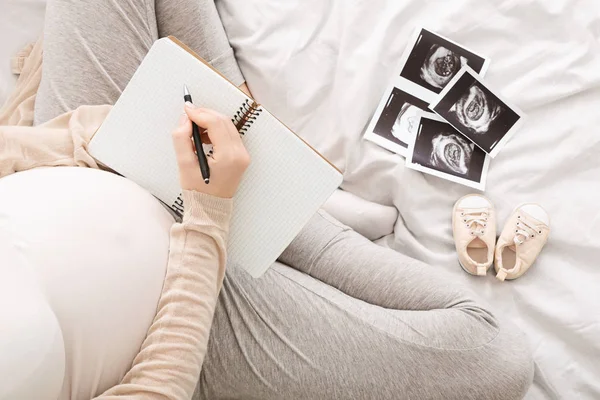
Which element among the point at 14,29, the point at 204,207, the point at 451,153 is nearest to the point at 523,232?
the point at 451,153

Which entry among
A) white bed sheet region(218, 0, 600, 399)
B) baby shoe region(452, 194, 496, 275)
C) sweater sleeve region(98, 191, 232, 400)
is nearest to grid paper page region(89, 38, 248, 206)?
sweater sleeve region(98, 191, 232, 400)

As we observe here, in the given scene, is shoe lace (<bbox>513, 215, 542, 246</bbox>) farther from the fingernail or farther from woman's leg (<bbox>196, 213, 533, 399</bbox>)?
the fingernail

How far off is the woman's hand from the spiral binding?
1.0 inches

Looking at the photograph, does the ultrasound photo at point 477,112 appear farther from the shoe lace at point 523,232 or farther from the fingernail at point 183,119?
the fingernail at point 183,119

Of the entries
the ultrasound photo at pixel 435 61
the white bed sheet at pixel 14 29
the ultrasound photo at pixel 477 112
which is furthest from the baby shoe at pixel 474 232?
the white bed sheet at pixel 14 29

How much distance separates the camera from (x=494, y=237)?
1116 millimetres

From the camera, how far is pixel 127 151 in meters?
0.86

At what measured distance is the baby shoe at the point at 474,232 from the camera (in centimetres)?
109

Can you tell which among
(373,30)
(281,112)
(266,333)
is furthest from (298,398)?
(373,30)

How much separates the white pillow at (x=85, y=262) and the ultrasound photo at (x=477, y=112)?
2.28 feet

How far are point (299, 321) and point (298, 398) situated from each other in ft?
0.41

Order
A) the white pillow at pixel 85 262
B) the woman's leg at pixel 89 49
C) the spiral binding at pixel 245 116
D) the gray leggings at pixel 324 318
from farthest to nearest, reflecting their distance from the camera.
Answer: the woman's leg at pixel 89 49 → the gray leggings at pixel 324 318 → the spiral binding at pixel 245 116 → the white pillow at pixel 85 262

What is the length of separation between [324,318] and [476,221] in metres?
0.39

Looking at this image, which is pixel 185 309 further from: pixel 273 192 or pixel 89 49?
pixel 89 49
